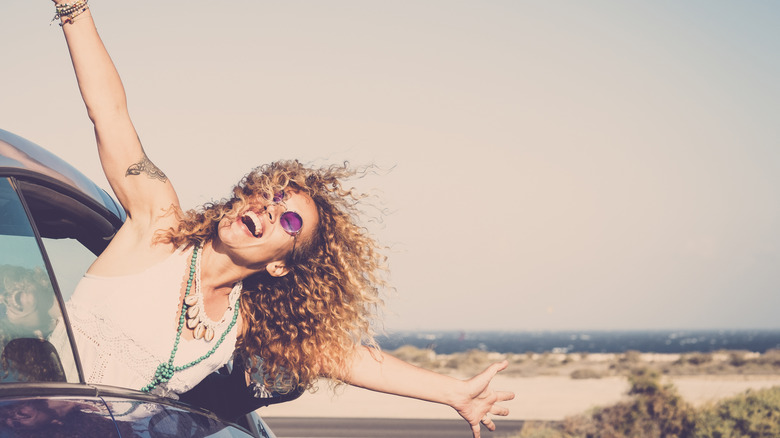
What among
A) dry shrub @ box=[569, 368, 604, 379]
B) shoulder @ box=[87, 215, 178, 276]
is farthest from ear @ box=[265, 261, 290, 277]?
dry shrub @ box=[569, 368, 604, 379]

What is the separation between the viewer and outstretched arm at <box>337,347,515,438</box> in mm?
2850

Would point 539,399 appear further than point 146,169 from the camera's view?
Yes

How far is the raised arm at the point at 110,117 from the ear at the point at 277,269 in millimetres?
521

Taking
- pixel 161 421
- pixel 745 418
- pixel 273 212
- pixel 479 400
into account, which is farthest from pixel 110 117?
pixel 745 418

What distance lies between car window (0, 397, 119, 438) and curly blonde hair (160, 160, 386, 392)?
120cm

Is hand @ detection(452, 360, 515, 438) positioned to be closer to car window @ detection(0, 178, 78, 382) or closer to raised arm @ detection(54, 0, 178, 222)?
raised arm @ detection(54, 0, 178, 222)

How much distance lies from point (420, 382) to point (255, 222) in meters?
0.90

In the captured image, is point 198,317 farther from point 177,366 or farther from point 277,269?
point 277,269

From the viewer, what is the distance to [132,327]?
7.55 ft

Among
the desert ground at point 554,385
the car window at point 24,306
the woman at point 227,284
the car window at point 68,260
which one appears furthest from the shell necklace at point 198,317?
the desert ground at point 554,385

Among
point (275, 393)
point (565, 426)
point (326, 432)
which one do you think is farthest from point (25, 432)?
point (326, 432)

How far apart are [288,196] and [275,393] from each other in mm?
754

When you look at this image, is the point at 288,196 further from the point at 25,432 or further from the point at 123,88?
the point at 25,432

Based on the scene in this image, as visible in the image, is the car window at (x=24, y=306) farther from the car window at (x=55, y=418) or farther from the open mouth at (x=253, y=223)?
the open mouth at (x=253, y=223)
